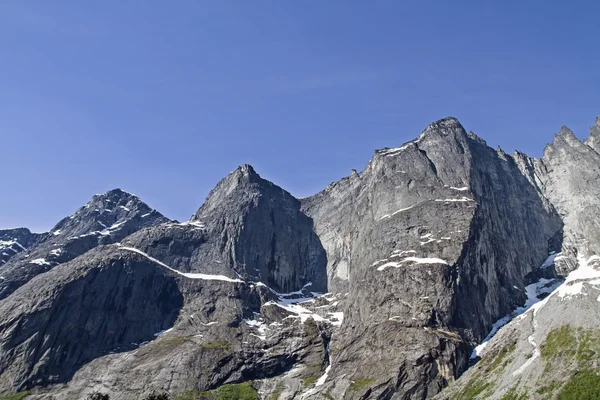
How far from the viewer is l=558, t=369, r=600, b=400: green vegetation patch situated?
119 meters

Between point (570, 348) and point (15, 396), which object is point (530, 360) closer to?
point (570, 348)

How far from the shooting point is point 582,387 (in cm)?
12319

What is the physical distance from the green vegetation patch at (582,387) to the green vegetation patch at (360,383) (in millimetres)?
47636

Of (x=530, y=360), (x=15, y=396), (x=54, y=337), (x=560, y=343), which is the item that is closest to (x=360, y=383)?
(x=530, y=360)

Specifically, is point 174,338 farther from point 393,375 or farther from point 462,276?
point 462,276

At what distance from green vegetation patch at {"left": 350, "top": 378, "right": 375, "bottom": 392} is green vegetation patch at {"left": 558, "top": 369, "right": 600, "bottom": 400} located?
47.6 metres

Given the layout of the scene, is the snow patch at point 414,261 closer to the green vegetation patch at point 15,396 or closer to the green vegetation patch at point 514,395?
the green vegetation patch at point 514,395

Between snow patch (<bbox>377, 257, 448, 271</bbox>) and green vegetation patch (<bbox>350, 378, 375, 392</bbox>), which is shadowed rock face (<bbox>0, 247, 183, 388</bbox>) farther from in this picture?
snow patch (<bbox>377, 257, 448, 271</bbox>)

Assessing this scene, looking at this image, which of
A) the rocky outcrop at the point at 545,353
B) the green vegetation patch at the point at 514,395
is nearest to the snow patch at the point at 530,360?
the rocky outcrop at the point at 545,353

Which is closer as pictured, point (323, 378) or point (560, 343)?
point (560, 343)

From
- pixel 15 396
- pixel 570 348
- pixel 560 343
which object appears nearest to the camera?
pixel 570 348

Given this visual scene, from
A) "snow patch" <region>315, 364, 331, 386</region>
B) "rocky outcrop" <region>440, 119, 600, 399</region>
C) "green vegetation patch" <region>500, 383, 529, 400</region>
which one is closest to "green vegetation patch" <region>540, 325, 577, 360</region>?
"rocky outcrop" <region>440, 119, 600, 399</region>

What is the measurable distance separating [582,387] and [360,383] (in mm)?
55074

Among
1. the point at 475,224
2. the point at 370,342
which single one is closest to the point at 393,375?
the point at 370,342
